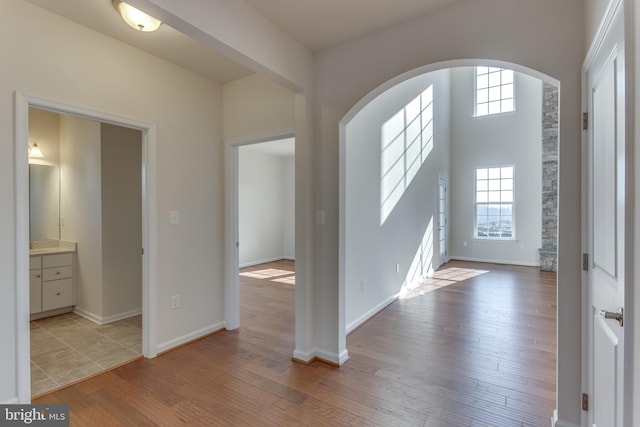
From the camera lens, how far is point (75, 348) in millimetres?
2943

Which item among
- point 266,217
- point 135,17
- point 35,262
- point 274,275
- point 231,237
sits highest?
point 135,17

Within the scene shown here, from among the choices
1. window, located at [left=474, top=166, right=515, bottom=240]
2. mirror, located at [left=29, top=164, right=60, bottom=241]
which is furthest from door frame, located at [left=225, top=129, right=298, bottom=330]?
window, located at [left=474, top=166, right=515, bottom=240]

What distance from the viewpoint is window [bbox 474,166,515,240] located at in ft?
25.7

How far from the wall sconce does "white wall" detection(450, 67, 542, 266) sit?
28.2 ft

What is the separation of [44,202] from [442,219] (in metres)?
7.51

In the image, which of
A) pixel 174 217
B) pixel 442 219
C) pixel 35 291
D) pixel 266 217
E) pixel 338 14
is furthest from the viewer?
pixel 266 217

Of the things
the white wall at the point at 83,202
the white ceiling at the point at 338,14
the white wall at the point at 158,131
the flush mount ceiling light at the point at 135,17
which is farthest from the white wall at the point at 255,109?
→ the white wall at the point at 83,202

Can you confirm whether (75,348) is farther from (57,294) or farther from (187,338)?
(57,294)

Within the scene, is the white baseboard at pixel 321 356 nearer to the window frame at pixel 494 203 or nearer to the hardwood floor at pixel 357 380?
the hardwood floor at pixel 357 380

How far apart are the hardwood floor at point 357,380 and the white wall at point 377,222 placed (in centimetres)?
51

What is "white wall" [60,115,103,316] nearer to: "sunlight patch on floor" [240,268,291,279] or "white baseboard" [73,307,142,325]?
"white baseboard" [73,307,142,325]

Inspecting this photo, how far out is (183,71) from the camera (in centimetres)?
309

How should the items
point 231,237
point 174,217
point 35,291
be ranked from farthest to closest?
point 35,291, point 231,237, point 174,217

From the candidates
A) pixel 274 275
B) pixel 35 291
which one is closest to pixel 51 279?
pixel 35 291
